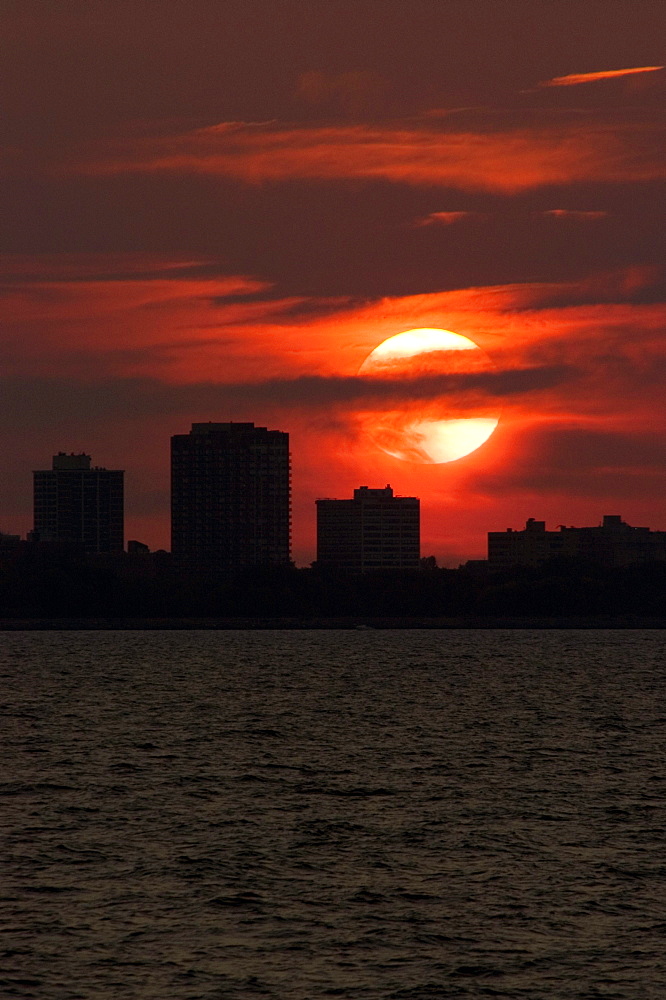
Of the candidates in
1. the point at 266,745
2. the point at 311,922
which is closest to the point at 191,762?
the point at 266,745

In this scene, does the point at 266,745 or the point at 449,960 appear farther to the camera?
the point at 266,745

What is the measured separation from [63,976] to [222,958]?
3.78 m

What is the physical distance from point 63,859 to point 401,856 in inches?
405

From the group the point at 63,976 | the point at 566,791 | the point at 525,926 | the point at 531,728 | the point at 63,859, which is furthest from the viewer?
the point at 531,728

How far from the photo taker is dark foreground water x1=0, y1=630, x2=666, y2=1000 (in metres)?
35.2

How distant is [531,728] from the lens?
9925 cm

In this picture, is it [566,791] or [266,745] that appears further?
[266,745]

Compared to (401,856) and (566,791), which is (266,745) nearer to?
(566,791)

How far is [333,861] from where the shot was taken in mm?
48281

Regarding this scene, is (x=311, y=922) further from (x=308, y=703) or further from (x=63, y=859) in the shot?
(x=308, y=703)

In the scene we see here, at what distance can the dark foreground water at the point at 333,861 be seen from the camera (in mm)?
35219

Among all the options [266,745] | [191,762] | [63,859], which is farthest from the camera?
[266,745]

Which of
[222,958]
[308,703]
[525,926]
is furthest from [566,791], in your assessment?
[308,703]

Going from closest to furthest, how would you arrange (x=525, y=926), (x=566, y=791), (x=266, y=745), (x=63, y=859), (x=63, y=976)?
(x=63, y=976) < (x=525, y=926) < (x=63, y=859) < (x=566, y=791) < (x=266, y=745)
